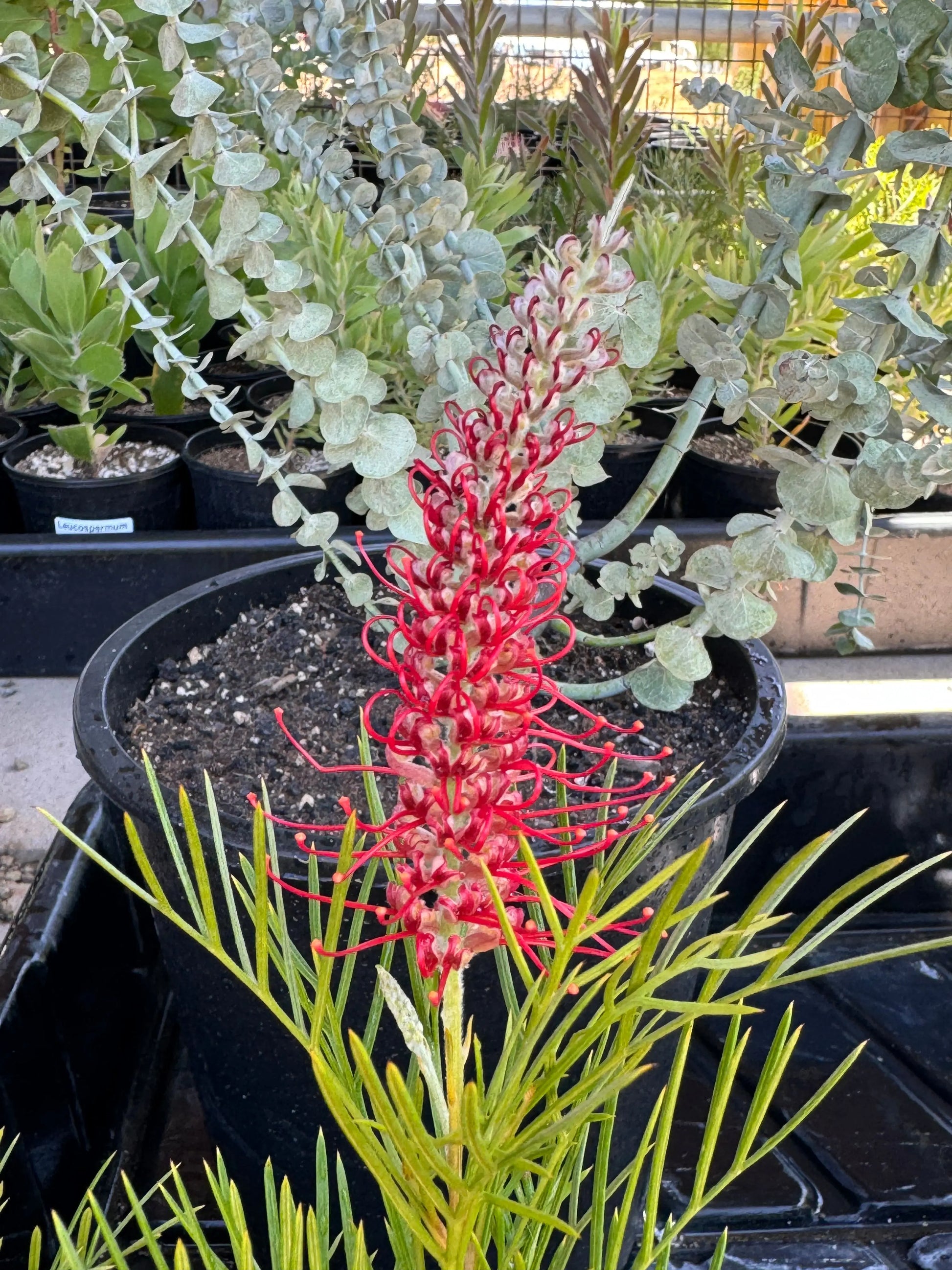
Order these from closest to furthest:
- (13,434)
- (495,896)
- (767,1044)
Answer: (495,896) → (767,1044) → (13,434)

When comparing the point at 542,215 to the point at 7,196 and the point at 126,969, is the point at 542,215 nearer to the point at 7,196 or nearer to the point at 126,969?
the point at 7,196

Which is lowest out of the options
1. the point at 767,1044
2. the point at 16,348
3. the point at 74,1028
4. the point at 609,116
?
the point at 767,1044

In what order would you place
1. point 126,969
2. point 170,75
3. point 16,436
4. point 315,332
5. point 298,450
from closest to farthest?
point 315,332 → point 126,969 → point 298,450 → point 16,436 → point 170,75

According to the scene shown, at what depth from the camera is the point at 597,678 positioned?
2.62ft

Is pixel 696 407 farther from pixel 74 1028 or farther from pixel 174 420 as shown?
pixel 174 420

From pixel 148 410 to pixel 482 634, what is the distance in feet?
4.57

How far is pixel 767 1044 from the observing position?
87 cm

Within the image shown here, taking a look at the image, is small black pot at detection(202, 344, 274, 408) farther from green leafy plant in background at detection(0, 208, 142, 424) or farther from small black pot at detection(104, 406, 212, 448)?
green leafy plant in background at detection(0, 208, 142, 424)

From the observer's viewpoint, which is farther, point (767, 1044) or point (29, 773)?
point (29, 773)

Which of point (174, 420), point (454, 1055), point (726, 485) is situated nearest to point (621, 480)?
point (726, 485)

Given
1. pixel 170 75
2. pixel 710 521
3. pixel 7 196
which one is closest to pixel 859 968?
pixel 710 521

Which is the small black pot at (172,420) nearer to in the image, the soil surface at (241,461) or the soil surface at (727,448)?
the soil surface at (241,461)

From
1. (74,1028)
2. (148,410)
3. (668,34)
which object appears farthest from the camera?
(668,34)

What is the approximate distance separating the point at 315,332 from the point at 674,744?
1.05ft
